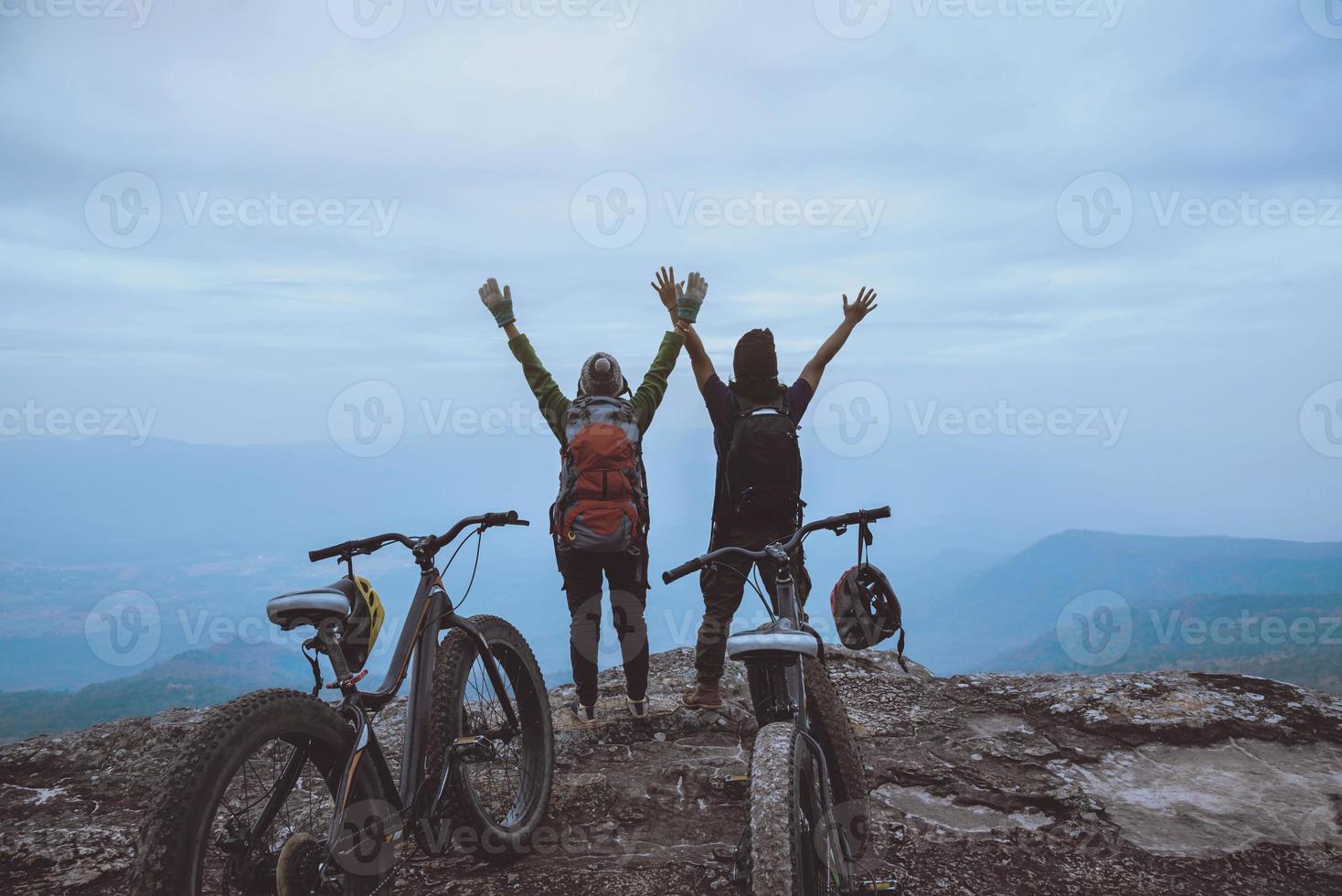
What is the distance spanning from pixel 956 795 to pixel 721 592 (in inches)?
82.8

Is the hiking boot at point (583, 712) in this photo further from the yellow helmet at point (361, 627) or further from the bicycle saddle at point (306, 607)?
the bicycle saddle at point (306, 607)

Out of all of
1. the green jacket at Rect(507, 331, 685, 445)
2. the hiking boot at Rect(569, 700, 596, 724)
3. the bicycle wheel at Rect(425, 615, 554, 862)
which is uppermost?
the green jacket at Rect(507, 331, 685, 445)

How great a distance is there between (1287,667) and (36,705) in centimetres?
20321

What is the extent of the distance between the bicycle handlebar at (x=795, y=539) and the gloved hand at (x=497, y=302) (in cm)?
329

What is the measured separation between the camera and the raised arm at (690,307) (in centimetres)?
586

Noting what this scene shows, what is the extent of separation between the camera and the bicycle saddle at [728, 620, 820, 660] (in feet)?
9.62

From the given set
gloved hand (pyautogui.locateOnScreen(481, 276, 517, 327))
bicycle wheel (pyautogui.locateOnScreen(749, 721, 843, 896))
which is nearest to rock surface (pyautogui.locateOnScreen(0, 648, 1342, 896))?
bicycle wheel (pyautogui.locateOnScreen(749, 721, 843, 896))

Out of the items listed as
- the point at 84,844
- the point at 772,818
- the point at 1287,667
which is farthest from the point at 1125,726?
the point at 1287,667

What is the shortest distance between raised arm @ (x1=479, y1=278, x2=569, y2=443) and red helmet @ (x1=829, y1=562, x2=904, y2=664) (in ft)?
9.25

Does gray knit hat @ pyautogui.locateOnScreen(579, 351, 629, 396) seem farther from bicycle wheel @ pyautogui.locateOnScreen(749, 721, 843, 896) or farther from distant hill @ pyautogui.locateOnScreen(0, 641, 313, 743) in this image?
distant hill @ pyautogui.locateOnScreen(0, 641, 313, 743)

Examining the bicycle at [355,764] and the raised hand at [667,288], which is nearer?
the bicycle at [355,764]

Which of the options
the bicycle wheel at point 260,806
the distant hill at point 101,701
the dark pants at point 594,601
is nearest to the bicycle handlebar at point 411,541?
the bicycle wheel at point 260,806

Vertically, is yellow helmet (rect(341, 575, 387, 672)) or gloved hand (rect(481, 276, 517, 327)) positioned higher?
gloved hand (rect(481, 276, 517, 327))

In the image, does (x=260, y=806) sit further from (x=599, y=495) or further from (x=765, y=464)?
(x=765, y=464)
